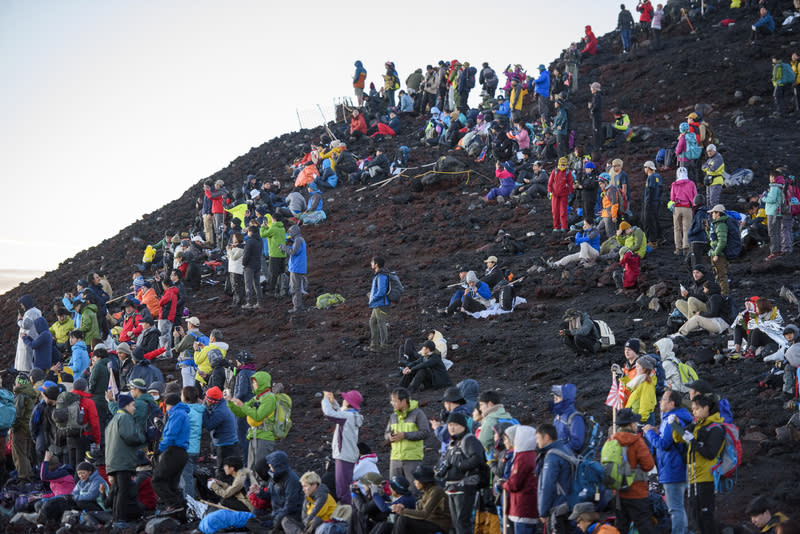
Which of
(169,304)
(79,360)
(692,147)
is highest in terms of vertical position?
(692,147)

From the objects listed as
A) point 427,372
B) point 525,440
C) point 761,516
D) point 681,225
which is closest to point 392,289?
point 427,372

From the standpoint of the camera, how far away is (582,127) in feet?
109

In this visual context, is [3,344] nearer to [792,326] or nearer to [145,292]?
[145,292]

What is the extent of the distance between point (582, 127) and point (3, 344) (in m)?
21.3

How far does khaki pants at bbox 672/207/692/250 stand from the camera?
2041 centimetres

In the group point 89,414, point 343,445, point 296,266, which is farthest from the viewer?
point 296,266

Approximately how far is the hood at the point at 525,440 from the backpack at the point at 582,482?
0.37 meters

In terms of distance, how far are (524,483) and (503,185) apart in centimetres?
1923

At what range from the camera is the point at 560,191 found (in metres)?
23.0

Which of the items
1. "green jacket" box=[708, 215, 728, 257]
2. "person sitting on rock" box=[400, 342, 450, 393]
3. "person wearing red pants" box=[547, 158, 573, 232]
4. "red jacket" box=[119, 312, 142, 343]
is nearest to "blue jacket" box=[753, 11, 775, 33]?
"person wearing red pants" box=[547, 158, 573, 232]

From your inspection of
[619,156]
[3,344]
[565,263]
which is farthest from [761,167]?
[3,344]

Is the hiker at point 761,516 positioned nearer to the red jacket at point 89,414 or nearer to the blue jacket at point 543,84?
the red jacket at point 89,414

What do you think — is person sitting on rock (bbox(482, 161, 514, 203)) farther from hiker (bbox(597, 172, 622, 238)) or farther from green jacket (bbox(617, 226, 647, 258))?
green jacket (bbox(617, 226, 647, 258))

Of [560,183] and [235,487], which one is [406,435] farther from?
[560,183]
